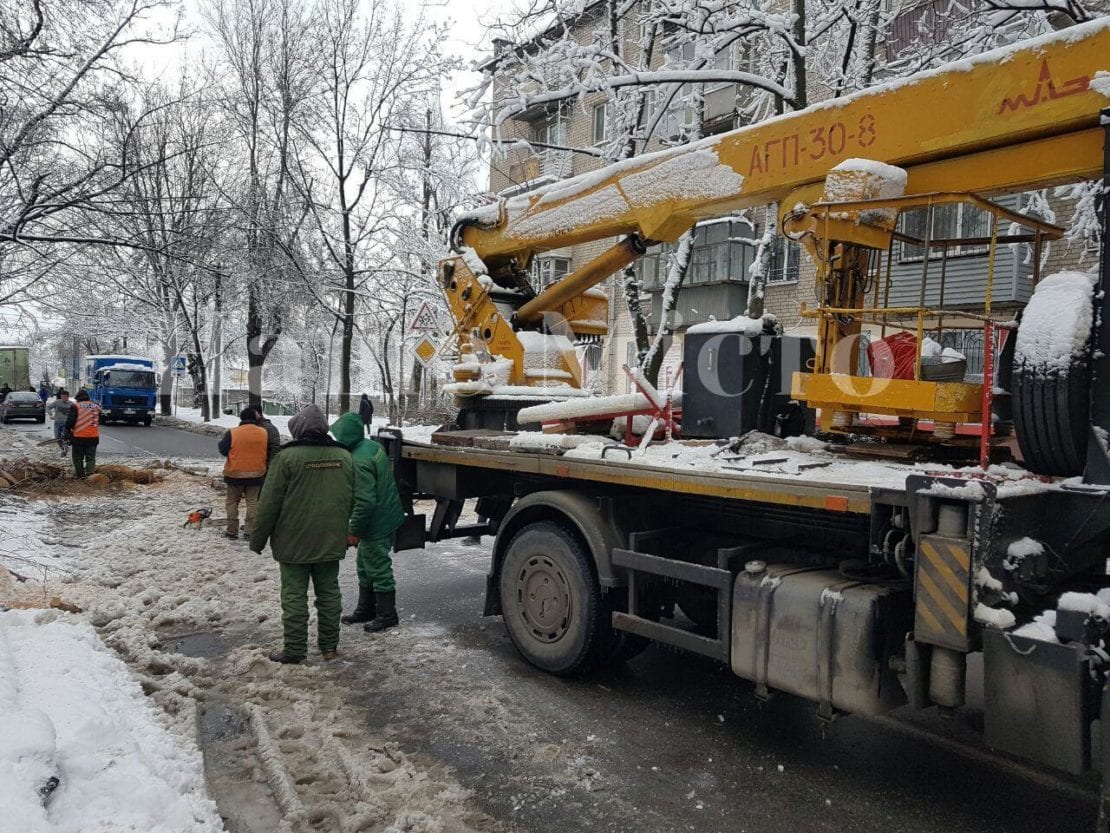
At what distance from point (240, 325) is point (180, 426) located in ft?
31.8

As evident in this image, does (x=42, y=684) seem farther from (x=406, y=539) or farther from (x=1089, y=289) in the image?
(x=1089, y=289)

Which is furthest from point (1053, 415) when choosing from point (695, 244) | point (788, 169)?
point (695, 244)

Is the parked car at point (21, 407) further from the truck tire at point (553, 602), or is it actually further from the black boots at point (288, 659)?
the truck tire at point (553, 602)

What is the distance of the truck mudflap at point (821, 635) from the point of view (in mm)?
3477

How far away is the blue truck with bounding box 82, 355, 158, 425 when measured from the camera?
31.0 meters

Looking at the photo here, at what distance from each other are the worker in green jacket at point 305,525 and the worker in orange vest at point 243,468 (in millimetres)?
4094

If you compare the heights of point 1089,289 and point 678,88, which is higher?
point 678,88

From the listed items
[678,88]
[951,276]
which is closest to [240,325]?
[678,88]

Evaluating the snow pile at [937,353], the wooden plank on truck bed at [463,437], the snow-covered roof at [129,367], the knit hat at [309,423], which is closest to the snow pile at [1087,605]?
the snow pile at [937,353]

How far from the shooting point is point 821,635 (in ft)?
11.9

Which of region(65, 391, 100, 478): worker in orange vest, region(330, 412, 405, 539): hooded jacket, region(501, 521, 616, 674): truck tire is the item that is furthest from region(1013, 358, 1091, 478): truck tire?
region(65, 391, 100, 478): worker in orange vest

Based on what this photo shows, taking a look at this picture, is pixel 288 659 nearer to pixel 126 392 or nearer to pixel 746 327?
pixel 746 327

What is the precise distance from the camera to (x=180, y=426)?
3144 cm

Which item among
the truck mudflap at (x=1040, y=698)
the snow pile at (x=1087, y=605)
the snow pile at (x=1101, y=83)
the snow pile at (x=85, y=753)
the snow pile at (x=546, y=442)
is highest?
the snow pile at (x=1101, y=83)
